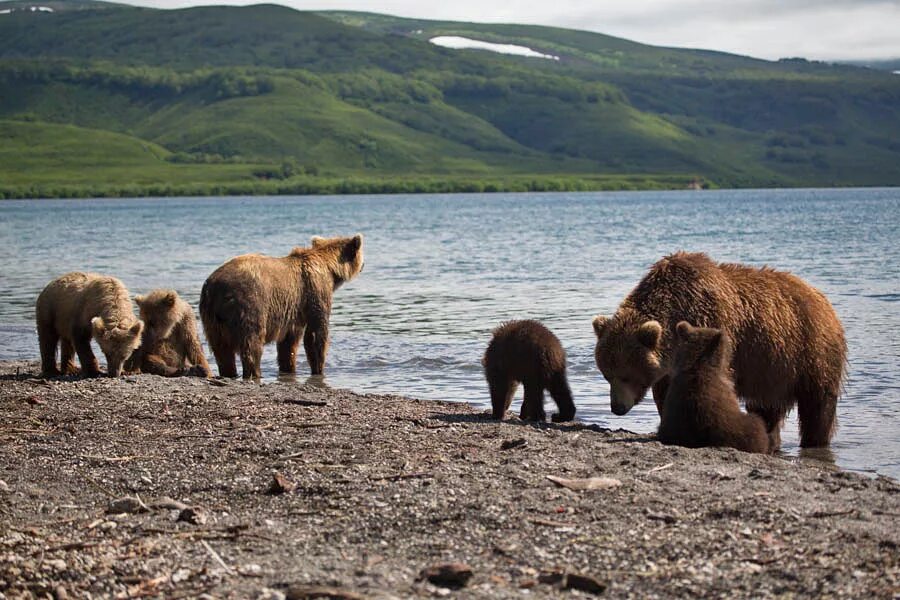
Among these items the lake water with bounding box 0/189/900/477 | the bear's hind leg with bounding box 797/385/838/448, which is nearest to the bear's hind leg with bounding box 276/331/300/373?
the lake water with bounding box 0/189/900/477

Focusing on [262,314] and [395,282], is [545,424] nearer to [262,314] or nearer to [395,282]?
[262,314]

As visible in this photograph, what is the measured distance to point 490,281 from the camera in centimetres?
3359

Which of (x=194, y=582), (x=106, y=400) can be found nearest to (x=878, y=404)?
(x=106, y=400)

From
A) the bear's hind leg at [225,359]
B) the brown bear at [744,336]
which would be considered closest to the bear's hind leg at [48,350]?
the bear's hind leg at [225,359]

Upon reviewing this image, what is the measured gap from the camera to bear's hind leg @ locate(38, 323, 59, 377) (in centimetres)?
1480

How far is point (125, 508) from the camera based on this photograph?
7.71 m

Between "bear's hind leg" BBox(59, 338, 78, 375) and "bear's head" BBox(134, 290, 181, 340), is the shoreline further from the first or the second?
"bear's hind leg" BBox(59, 338, 78, 375)

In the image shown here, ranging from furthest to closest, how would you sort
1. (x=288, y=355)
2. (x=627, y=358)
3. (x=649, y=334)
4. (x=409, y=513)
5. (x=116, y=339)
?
(x=288, y=355) → (x=116, y=339) → (x=627, y=358) → (x=649, y=334) → (x=409, y=513)

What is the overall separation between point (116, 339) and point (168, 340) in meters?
1.50

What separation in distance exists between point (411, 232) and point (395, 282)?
1441 inches

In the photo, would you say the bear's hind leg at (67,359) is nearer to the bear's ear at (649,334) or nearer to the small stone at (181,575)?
the bear's ear at (649,334)

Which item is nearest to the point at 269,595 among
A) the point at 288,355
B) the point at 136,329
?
the point at 136,329

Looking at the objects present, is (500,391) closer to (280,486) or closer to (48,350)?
(280,486)

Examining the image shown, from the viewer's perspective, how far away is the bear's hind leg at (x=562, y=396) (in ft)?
38.1
